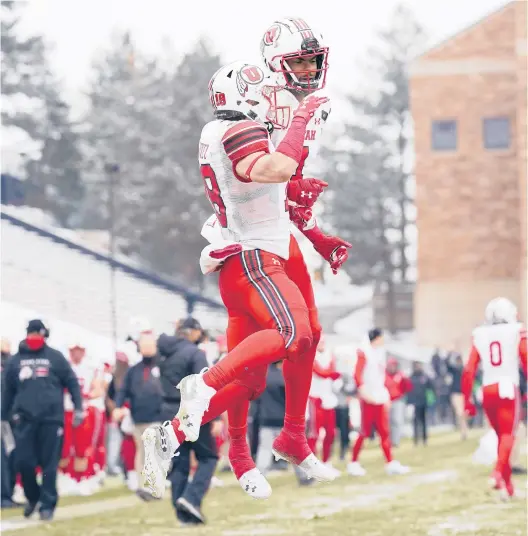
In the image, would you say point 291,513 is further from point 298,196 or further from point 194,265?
point 194,265

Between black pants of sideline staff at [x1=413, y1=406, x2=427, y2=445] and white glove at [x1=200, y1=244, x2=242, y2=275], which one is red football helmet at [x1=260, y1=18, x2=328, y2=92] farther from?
black pants of sideline staff at [x1=413, y1=406, x2=427, y2=445]

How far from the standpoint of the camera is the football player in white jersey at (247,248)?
20.2ft

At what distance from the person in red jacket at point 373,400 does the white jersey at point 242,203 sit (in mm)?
12091

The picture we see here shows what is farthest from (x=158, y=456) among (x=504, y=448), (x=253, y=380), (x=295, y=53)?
(x=504, y=448)

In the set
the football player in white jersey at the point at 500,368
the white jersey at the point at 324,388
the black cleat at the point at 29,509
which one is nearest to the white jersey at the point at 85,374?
the black cleat at the point at 29,509

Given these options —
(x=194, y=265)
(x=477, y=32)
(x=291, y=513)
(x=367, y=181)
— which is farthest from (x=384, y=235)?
(x=291, y=513)

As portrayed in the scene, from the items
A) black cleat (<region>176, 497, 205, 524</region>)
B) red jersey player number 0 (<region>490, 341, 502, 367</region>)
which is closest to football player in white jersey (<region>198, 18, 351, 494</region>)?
black cleat (<region>176, 497, 205, 524</region>)

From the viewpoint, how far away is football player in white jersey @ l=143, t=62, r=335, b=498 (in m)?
6.16

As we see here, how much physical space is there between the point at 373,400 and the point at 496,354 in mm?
4422

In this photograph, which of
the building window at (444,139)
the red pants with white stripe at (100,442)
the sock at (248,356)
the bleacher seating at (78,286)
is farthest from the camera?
the building window at (444,139)

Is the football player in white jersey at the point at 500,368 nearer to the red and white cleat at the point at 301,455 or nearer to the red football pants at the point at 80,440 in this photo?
the red football pants at the point at 80,440

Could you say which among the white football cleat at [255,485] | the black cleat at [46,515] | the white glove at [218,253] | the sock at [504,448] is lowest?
the black cleat at [46,515]

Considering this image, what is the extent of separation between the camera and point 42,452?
13883 millimetres

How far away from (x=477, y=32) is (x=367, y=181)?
16.2 meters
